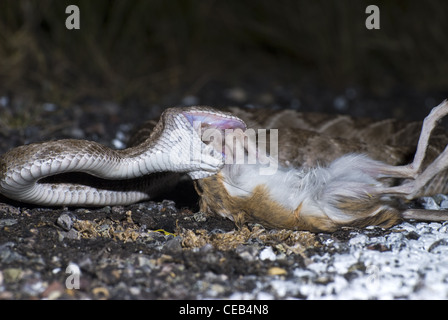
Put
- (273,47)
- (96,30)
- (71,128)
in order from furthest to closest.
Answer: (273,47) → (96,30) → (71,128)

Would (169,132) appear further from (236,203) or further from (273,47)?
(273,47)

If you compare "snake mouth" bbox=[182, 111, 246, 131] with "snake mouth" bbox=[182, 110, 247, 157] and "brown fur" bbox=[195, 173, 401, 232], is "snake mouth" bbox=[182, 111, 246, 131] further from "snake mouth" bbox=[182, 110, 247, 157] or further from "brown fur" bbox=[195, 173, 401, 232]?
"brown fur" bbox=[195, 173, 401, 232]

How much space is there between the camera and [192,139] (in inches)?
134

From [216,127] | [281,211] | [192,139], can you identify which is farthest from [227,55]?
[281,211]

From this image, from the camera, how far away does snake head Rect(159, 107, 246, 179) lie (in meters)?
3.37

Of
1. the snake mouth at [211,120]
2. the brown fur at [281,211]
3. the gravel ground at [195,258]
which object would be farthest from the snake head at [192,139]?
the gravel ground at [195,258]

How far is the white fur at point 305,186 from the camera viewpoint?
3.37 meters

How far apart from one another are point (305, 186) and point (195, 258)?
0.95 metres

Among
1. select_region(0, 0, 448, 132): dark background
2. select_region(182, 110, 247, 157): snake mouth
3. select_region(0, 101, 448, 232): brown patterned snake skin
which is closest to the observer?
select_region(0, 101, 448, 232): brown patterned snake skin

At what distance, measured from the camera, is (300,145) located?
4.52 m

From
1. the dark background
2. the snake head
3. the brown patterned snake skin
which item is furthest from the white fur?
the dark background

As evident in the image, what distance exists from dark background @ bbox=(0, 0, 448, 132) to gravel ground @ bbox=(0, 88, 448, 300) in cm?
299
